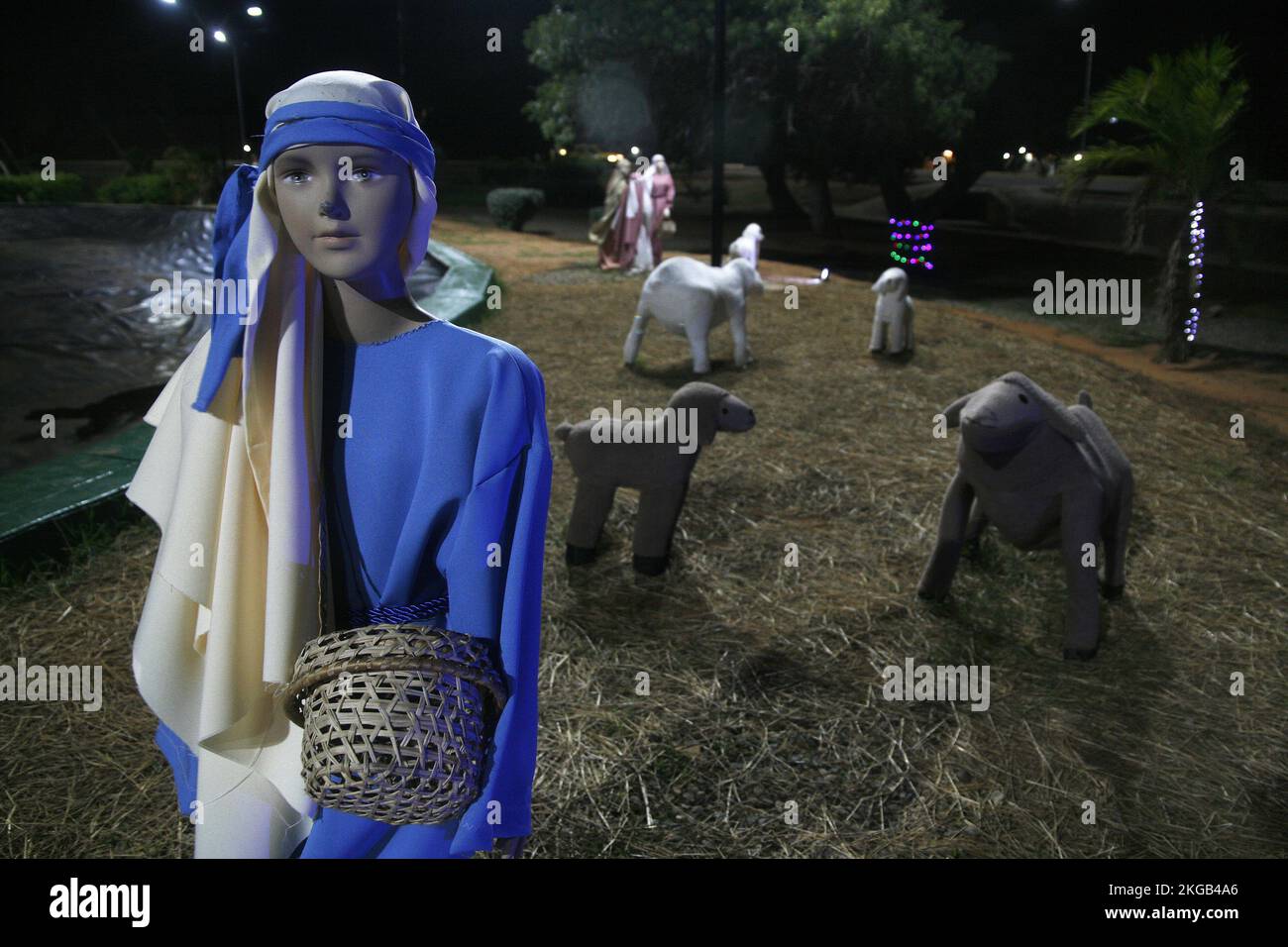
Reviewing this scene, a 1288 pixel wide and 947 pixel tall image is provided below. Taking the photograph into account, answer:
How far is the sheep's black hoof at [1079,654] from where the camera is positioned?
317 cm

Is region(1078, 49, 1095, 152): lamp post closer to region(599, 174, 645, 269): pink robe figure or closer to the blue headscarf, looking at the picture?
region(599, 174, 645, 269): pink robe figure

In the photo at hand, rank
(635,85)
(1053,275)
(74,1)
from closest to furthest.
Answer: (74,1)
(635,85)
(1053,275)

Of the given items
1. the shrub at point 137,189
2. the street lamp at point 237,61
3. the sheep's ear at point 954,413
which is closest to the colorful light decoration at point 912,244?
the shrub at point 137,189

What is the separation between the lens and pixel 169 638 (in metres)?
1.49

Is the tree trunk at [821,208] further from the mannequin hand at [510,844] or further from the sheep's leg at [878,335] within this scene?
the mannequin hand at [510,844]

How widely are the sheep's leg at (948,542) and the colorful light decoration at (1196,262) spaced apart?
553 centimetres

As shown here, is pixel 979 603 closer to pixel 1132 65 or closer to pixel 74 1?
pixel 74 1

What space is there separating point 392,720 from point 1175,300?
838cm

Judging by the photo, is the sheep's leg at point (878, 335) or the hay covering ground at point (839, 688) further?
the sheep's leg at point (878, 335)

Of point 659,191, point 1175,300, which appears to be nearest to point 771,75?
point 659,191

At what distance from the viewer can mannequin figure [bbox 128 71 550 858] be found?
4.44ft

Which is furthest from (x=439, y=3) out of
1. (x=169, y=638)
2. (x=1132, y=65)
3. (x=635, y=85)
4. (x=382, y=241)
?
(x=635, y=85)

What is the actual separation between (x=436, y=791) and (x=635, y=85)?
12722mm
